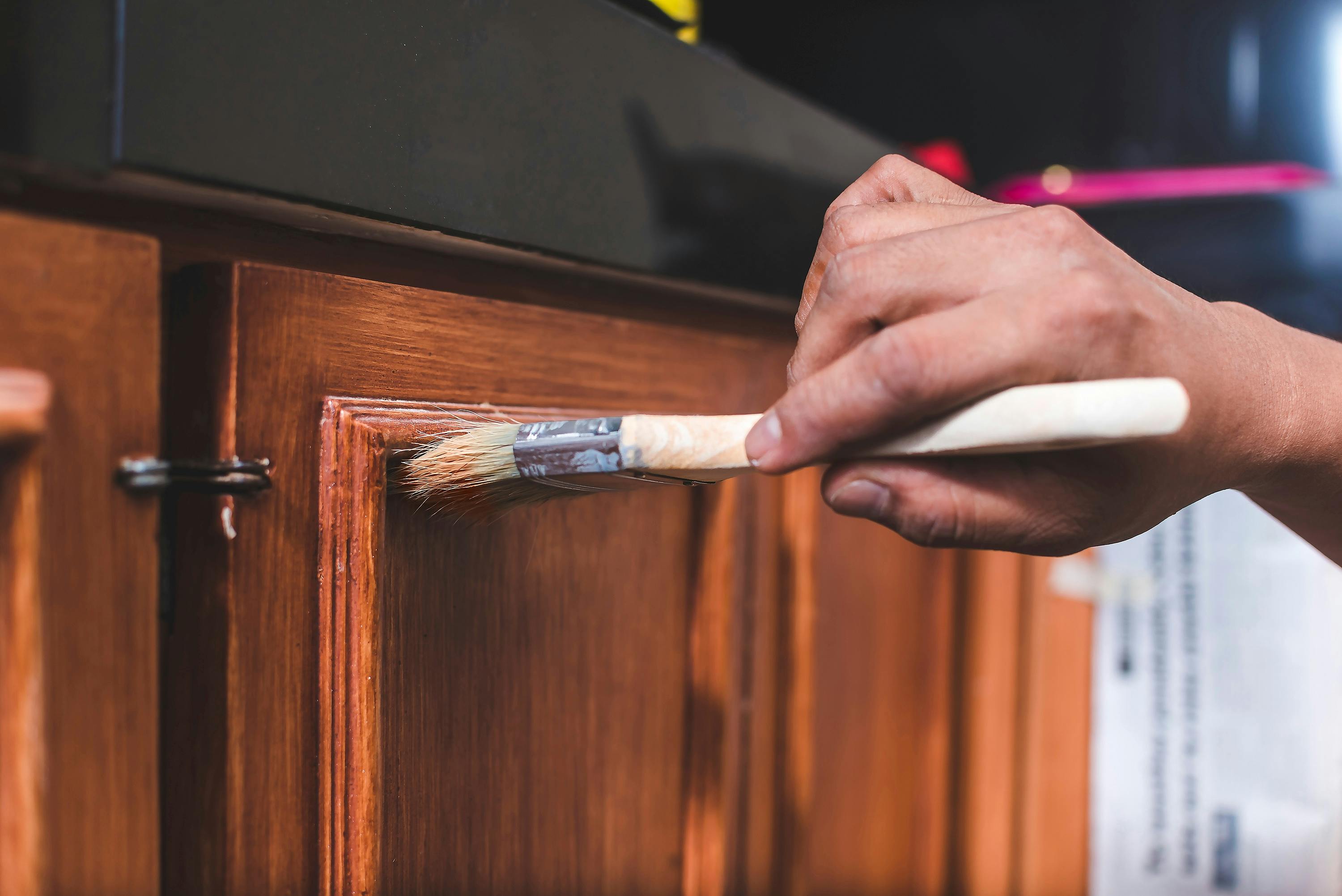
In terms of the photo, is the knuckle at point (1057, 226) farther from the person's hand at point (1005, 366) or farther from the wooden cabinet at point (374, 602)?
the wooden cabinet at point (374, 602)

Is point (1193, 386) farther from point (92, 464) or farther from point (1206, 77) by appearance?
point (1206, 77)

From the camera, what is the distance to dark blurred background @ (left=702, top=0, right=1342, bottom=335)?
1.05 meters

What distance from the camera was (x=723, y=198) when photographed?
48 centimetres

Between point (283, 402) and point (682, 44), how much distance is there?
27cm

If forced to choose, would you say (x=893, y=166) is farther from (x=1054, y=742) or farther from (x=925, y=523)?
(x=1054, y=742)

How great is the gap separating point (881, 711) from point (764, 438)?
0.53 meters

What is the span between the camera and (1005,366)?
27cm

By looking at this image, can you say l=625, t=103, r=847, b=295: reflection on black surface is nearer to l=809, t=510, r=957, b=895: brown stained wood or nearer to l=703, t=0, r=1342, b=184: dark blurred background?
l=809, t=510, r=957, b=895: brown stained wood

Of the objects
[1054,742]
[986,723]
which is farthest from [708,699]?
[1054,742]

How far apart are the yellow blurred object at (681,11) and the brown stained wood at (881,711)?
33cm

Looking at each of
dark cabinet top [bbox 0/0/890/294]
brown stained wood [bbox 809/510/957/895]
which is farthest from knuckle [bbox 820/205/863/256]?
brown stained wood [bbox 809/510/957/895]

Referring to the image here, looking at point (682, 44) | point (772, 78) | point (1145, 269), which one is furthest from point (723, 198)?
point (772, 78)

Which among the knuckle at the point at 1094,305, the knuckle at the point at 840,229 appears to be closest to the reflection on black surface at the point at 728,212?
the knuckle at the point at 840,229

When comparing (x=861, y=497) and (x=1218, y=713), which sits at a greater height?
(x=861, y=497)
